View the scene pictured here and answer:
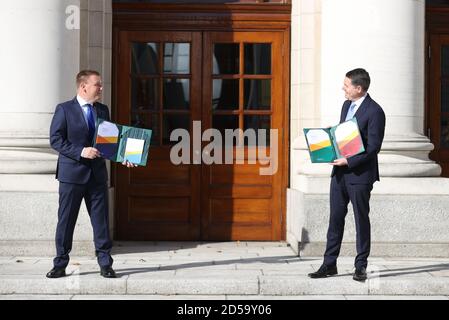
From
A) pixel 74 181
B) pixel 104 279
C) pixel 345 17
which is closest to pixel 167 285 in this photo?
pixel 104 279

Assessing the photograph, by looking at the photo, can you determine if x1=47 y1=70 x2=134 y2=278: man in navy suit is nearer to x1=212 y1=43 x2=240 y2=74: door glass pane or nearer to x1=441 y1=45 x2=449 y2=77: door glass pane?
x1=212 y1=43 x2=240 y2=74: door glass pane

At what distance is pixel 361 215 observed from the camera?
8.34 metres

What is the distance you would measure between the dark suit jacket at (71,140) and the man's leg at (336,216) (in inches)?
89.1

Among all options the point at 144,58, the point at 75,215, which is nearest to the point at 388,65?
the point at 144,58

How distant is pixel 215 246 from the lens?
11125 millimetres

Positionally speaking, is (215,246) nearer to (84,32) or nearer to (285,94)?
(285,94)

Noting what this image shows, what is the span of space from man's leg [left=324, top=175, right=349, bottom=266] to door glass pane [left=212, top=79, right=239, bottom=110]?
3.17m

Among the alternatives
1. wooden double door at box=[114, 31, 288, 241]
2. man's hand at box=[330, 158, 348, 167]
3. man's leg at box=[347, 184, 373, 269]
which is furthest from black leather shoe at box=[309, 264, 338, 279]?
wooden double door at box=[114, 31, 288, 241]

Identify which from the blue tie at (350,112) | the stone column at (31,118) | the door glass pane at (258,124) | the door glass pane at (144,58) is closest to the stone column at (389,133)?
the door glass pane at (258,124)

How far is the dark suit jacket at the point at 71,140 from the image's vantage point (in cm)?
829

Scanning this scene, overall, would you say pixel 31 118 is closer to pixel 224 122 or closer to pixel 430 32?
pixel 224 122

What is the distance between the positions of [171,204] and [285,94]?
2.01 m

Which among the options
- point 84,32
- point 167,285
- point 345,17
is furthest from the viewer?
point 84,32

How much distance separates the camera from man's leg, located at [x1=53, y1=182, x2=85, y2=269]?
841cm
